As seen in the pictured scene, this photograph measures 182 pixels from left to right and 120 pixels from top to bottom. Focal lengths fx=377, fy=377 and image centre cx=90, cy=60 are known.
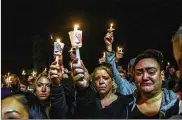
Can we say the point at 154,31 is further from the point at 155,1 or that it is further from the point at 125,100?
the point at 125,100

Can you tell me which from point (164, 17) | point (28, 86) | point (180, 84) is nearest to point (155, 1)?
point (164, 17)

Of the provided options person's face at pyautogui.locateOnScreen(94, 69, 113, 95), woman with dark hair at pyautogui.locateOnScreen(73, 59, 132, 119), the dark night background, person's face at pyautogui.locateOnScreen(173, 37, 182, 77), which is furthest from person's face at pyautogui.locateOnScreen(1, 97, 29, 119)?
the dark night background

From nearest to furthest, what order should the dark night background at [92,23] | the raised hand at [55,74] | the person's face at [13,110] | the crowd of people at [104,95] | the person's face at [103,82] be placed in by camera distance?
the person's face at [13,110]
the crowd of people at [104,95]
the raised hand at [55,74]
the person's face at [103,82]
the dark night background at [92,23]

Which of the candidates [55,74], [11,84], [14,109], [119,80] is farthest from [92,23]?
[14,109]

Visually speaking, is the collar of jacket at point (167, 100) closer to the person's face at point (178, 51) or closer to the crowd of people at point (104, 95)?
the crowd of people at point (104, 95)

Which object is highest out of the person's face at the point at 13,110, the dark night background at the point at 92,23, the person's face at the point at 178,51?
the dark night background at the point at 92,23

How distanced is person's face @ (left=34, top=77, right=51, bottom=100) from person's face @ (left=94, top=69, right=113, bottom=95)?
0.40 metres

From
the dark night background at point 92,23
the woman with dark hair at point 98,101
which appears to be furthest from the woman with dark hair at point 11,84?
the woman with dark hair at point 98,101

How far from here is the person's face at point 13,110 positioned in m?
2.47

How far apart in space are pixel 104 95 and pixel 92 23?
5.75ft

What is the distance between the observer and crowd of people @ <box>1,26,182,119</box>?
2613mm

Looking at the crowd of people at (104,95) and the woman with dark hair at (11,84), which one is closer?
the crowd of people at (104,95)

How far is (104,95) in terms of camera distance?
2967mm

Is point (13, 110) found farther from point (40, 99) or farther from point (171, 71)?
point (171, 71)
